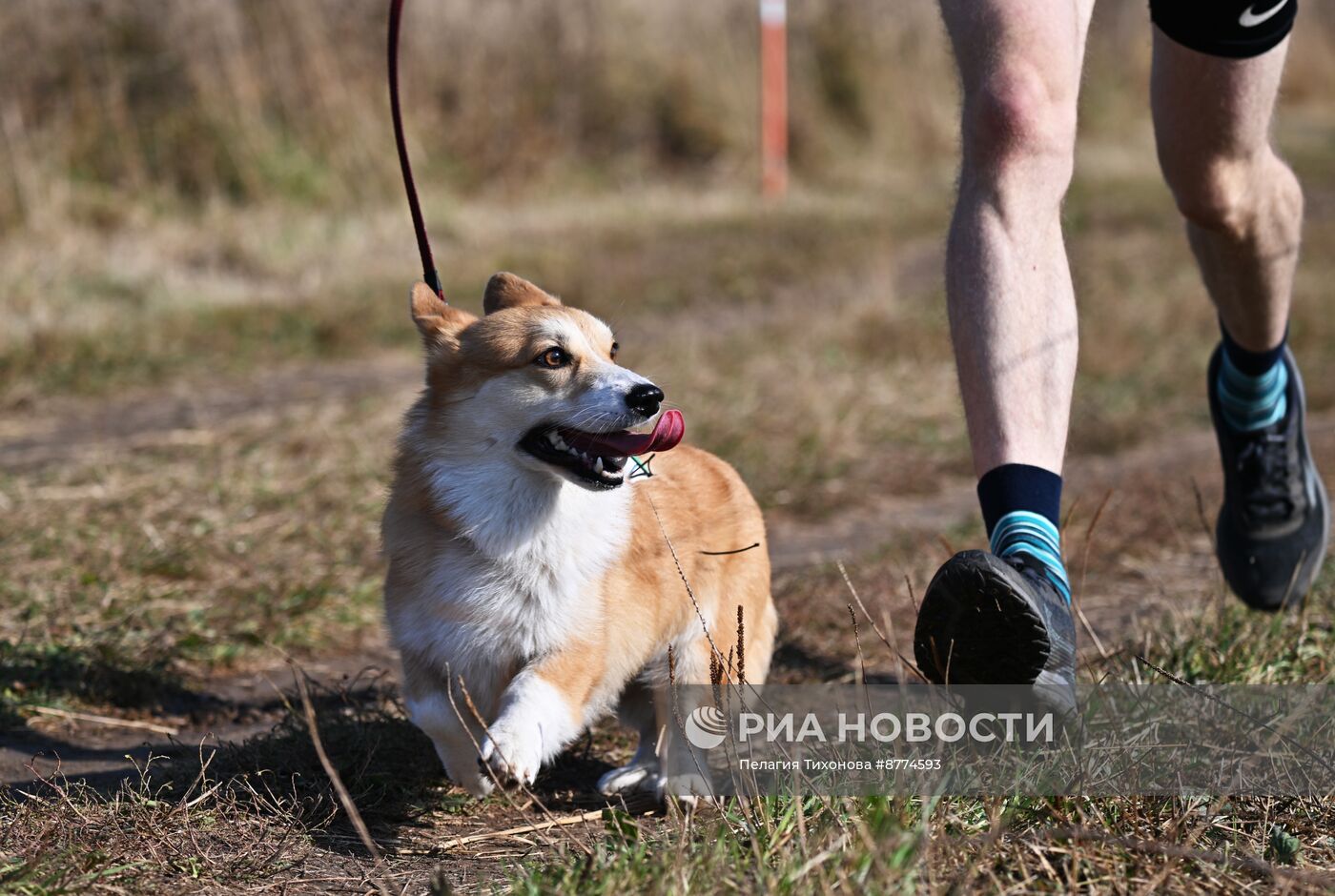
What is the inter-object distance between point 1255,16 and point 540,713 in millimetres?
1906

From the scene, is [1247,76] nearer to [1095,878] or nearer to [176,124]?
[1095,878]

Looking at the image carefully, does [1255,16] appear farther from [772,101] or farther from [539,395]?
[772,101]

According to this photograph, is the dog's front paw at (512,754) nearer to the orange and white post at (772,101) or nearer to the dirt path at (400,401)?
the dirt path at (400,401)

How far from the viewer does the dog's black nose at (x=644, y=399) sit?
2645mm

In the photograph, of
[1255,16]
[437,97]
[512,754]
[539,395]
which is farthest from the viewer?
[437,97]

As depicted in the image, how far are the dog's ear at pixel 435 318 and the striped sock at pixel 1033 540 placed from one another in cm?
113

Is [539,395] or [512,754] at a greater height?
[539,395]

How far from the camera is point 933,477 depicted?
17.7ft

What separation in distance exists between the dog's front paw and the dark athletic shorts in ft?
6.09

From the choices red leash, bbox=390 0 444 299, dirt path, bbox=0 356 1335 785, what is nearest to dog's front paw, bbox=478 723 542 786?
dirt path, bbox=0 356 1335 785

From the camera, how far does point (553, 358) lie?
9.25 feet

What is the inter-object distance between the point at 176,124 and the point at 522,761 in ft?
25.0

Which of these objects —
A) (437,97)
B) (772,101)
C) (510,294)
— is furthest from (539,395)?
(772,101)

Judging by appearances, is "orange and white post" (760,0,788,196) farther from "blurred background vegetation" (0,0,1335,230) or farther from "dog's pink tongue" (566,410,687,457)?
"dog's pink tongue" (566,410,687,457)
